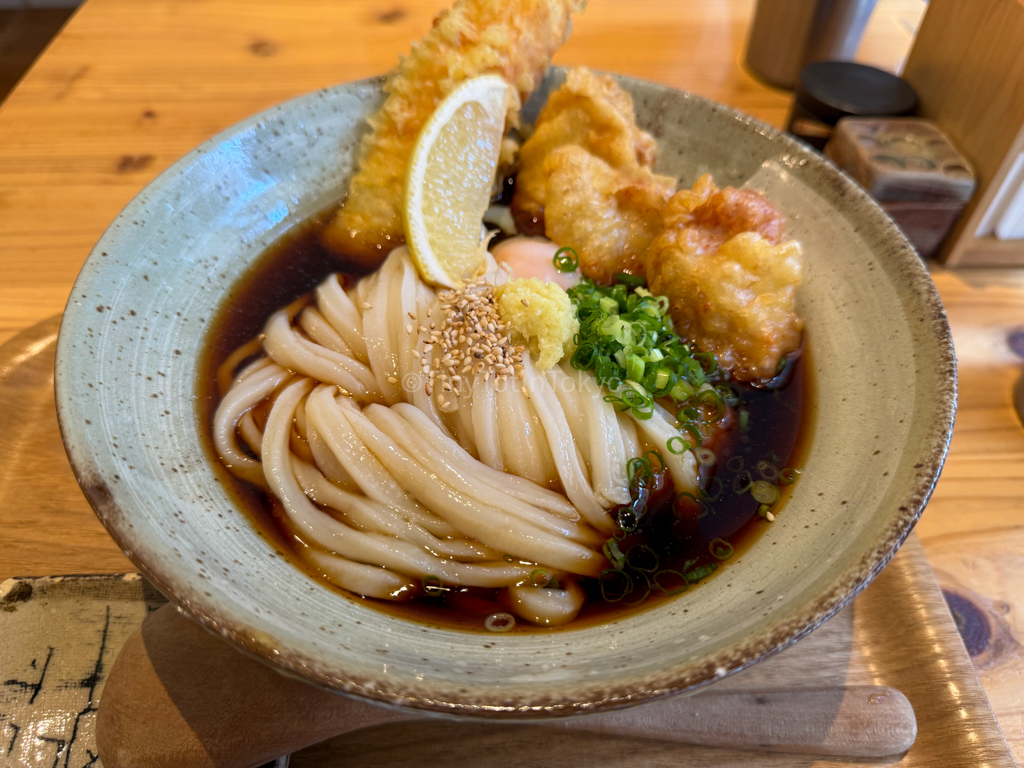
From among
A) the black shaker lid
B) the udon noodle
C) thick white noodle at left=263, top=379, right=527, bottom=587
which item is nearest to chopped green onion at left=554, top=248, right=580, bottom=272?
the udon noodle

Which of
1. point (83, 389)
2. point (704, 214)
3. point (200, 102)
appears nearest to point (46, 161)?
point (200, 102)

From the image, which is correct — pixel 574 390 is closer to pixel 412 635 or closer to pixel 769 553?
pixel 769 553

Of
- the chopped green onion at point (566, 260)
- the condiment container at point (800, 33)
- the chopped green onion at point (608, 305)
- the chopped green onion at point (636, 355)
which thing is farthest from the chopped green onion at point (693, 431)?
the condiment container at point (800, 33)

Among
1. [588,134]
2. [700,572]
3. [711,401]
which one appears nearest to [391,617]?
[700,572]

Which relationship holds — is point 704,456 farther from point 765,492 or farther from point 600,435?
point 600,435

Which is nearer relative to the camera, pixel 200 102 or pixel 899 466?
pixel 899 466

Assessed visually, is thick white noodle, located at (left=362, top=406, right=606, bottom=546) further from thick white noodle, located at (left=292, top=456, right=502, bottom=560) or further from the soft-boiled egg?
the soft-boiled egg
